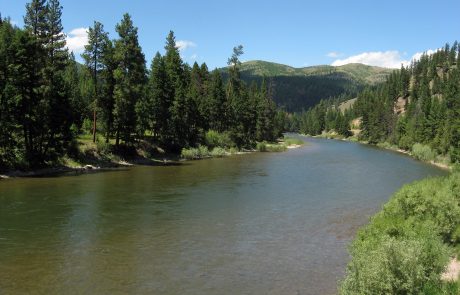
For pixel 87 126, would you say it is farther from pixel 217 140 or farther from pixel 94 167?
pixel 217 140

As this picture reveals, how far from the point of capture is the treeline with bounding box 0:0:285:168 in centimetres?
4872

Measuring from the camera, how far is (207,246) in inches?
948

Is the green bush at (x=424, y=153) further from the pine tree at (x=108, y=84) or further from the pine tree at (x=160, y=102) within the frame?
the pine tree at (x=108, y=84)

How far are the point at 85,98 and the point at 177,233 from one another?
6328 cm

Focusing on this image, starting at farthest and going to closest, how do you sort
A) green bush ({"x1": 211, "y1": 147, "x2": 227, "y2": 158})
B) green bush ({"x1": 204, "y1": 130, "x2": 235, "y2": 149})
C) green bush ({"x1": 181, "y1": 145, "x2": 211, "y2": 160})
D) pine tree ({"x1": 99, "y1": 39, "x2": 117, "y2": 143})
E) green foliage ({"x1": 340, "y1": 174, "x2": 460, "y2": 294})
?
green bush ({"x1": 204, "y1": 130, "x2": 235, "y2": 149}) < green bush ({"x1": 211, "y1": 147, "x2": 227, "y2": 158}) < green bush ({"x1": 181, "y1": 145, "x2": 211, "y2": 160}) < pine tree ({"x1": 99, "y1": 39, "x2": 117, "y2": 143}) < green foliage ({"x1": 340, "y1": 174, "x2": 460, "y2": 294})

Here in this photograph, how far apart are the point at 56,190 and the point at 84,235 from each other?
1595 centimetres

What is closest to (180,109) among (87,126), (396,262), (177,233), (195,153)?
(195,153)

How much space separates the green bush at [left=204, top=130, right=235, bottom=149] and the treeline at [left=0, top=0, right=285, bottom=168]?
1.47 m

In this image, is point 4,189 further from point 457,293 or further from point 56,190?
point 457,293

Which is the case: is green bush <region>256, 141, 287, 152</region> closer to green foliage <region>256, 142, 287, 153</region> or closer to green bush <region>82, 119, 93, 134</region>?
green foliage <region>256, 142, 287, 153</region>

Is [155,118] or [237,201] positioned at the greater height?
[155,118]

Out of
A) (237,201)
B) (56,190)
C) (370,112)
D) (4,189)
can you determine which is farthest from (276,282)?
(370,112)

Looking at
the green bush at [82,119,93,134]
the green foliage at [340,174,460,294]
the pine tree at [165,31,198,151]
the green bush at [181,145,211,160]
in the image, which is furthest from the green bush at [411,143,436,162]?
the green foliage at [340,174,460,294]

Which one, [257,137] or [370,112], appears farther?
[370,112]
